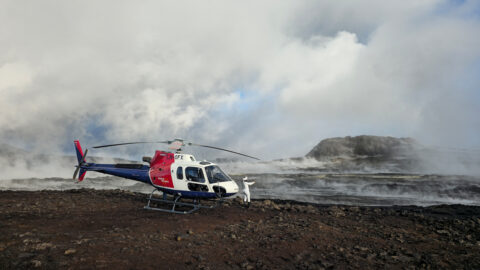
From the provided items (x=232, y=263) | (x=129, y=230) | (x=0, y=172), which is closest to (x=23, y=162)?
(x=0, y=172)

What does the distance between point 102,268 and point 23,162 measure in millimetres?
81406

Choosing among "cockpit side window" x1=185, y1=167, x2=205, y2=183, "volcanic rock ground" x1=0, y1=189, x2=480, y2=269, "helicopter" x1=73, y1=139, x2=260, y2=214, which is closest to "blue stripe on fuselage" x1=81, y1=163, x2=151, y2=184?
"helicopter" x1=73, y1=139, x2=260, y2=214

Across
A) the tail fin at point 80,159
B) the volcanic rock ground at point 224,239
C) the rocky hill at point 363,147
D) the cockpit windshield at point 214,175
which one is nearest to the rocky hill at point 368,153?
the rocky hill at point 363,147

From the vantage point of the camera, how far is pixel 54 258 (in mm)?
8586

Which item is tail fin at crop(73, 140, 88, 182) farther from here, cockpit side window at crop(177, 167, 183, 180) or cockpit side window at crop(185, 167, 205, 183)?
cockpit side window at crop(185, 167, 205, 183)

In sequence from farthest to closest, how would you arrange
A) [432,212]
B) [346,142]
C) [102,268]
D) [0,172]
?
[346,142], [0,172], [432,212], [102,268]

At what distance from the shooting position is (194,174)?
51.1 ft

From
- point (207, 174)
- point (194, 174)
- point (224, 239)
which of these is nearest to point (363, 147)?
point (207, 174)

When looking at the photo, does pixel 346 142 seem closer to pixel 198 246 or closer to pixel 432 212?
pixel 432 212

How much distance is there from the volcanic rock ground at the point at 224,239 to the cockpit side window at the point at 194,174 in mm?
1843

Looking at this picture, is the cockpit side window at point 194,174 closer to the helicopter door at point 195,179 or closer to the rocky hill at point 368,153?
the helicopter door at point 195,179

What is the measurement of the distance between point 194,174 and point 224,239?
5.07 metres

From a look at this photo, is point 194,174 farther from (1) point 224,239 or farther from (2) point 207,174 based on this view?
(1) point 224,239

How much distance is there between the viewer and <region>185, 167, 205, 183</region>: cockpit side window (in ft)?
50.5
